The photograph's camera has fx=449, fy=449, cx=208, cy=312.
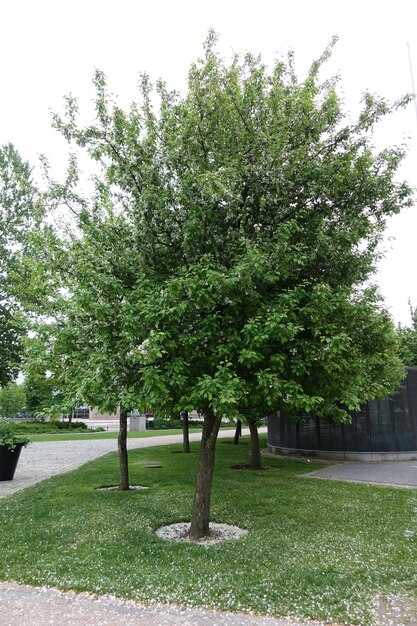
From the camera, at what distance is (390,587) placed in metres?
4.98

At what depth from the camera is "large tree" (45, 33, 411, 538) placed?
5805mm

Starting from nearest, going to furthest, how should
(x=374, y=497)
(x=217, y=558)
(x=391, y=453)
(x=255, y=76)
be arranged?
(x=217, y=558) < (x=255, y=76) < (x=374, y=497) < (x=391, y=453)

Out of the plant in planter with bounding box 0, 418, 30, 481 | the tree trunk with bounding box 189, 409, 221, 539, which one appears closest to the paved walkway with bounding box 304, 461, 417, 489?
the tree trunk with bounding box 189, 409, 221, 539

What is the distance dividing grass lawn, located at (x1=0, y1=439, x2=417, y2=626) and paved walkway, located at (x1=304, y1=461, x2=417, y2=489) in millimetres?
1467

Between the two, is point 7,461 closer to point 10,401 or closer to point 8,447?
point 8,447

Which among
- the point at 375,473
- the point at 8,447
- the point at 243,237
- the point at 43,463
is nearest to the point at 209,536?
the point at 243,237

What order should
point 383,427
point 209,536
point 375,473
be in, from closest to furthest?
1. point 209,536
2. point 375,473
3. point 383,427

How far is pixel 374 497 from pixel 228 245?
22.7ft

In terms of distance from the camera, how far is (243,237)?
20.9 feet

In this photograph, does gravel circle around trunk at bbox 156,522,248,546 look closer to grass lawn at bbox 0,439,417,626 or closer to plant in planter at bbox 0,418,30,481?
grass lawn at bbox 0,439,417,626

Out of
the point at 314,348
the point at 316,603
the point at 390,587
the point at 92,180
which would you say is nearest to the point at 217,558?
the point at 316,603

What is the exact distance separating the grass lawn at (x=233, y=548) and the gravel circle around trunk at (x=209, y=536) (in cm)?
18

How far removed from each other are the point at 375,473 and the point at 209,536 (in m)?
8.64

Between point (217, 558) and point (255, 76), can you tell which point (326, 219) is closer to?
point (255, 76)
